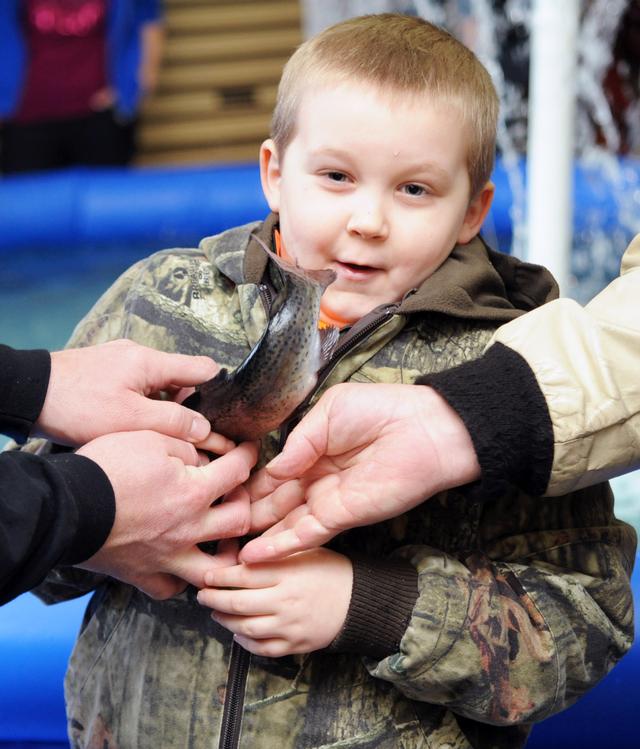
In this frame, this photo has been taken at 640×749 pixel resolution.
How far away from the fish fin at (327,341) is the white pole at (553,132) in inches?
56.0

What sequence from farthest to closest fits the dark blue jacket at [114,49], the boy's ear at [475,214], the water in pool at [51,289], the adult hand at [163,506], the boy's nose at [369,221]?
the dark blue jacket at [114,49], the water in pool at [51,289], the boy's ear at [475,214], the boy's nose at [369,221], the adult hand at [163,506]

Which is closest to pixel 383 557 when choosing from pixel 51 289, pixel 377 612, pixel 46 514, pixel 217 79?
pixel 377 612

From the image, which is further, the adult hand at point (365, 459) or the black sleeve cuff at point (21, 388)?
the black sleeve cuff at point (21, 388)

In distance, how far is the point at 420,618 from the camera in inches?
49.9

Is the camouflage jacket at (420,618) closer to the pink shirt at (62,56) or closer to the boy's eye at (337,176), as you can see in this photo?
the boy's eye at (337,176)

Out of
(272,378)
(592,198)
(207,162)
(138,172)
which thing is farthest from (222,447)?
(207,162)

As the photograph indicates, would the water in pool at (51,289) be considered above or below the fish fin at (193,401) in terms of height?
below

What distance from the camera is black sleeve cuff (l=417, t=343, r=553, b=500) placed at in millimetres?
1181

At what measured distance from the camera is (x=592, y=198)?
18.0 feet

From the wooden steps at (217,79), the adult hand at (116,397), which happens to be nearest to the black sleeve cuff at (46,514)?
the adult hand at (116,397)

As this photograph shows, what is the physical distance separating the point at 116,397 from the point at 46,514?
8.3 inches

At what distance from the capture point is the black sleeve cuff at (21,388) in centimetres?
129

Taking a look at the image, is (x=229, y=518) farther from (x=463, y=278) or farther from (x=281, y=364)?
(x=463, y=278)

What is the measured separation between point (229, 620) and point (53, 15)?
557cm
